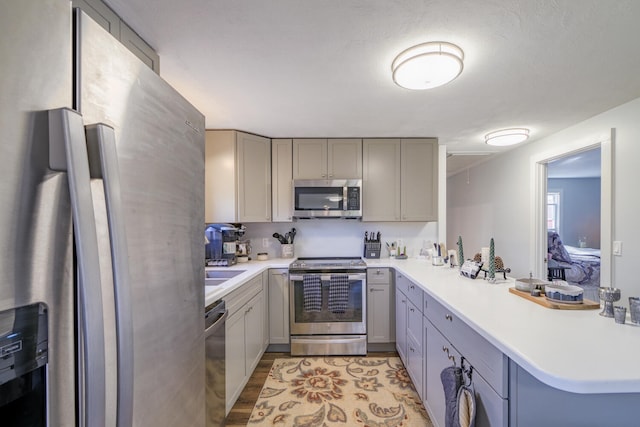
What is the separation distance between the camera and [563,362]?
2.80 feet

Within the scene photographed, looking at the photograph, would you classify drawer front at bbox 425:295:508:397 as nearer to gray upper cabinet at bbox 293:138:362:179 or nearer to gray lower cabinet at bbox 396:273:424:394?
gray lower cabinet at bbox 396:273:424:394

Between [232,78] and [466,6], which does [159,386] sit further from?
[466,6]

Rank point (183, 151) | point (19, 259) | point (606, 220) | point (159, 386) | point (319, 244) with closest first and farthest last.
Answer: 1. point (19, 259)
2. point (159, 386)
3. point (183, 151)
4. point (606, 220)
5. point (319, 244)

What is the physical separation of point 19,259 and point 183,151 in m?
0.56

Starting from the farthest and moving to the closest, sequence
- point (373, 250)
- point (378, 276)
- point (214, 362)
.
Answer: point (373, 250) → point (378, 276) → point (214, 362)

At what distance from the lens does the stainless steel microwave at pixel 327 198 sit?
2957 millimetres

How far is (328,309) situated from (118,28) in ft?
8.41

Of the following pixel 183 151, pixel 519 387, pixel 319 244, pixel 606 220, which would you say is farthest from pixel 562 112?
pixel 183 151

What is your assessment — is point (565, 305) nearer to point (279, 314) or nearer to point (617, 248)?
point (617, 248)

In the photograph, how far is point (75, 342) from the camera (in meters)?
0.50

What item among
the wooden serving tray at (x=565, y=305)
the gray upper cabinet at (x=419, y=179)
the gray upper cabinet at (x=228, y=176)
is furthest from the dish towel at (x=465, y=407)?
the gray upper cabinet at (x=228, y=176)

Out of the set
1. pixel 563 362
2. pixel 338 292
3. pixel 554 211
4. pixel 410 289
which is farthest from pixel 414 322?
pixel 554 211

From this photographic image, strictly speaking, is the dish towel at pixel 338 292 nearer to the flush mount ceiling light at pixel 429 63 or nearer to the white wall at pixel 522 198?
the flush mount ceiling light at pixel 429 63

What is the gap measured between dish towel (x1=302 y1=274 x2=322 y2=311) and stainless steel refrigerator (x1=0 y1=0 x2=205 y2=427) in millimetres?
1926
